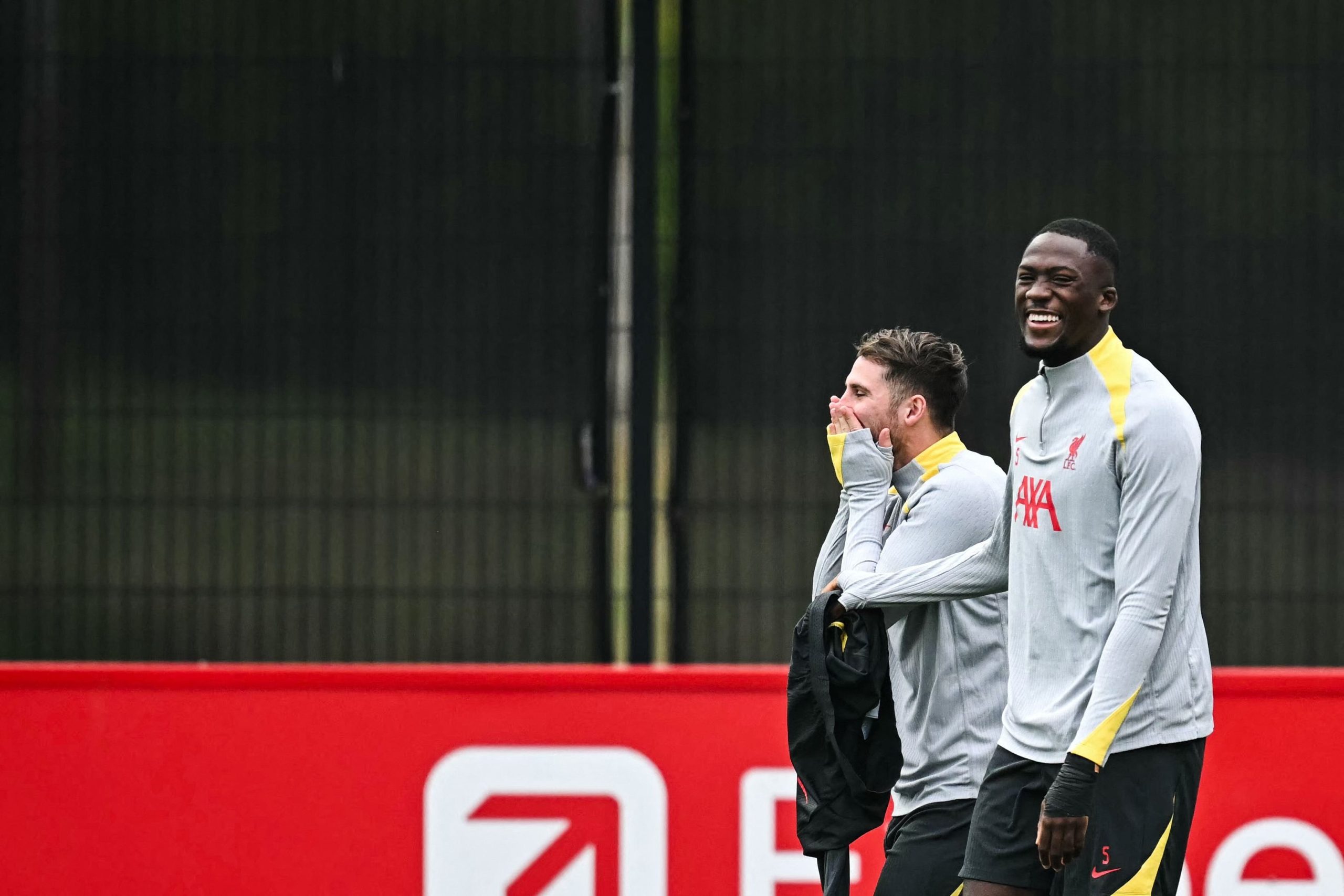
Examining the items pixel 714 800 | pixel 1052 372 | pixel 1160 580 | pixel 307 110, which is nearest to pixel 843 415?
pixel 1052 372

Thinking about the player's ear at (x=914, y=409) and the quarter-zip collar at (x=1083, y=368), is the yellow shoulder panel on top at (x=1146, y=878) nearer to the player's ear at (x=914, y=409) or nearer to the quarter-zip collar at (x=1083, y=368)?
the quarter-zip collar at (x=1083, y=368)

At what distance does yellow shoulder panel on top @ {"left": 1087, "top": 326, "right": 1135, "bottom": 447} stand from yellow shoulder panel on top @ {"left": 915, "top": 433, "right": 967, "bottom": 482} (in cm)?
51

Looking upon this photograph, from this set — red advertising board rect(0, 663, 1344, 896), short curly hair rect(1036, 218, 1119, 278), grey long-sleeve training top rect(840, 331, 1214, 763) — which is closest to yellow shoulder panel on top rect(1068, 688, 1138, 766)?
grey long-sleeve training top rect(840, 331, 1214, 763)

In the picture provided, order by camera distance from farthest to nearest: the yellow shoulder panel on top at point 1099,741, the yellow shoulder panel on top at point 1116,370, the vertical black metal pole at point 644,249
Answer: the vertical black metal pole at point 644,249 < the yellow shoulder panel on top at point 1116,370 < the yellow shoulder panel on top at point 1099,741

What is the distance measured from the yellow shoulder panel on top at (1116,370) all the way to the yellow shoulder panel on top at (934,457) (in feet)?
1.67

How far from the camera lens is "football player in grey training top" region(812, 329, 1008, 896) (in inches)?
122

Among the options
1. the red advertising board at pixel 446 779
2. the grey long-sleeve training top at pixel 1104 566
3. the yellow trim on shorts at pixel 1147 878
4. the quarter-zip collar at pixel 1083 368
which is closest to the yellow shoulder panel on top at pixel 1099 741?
the grey long-sleeve training top at pixel 1104 566

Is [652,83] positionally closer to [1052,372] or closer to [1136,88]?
[1136,88]

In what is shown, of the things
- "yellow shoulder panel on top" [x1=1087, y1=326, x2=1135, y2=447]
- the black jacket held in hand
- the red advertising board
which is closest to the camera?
"yellow shoulder panel on top" [x1=1087, y1=326, x2=1135, y2=447]

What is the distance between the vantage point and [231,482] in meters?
5.58

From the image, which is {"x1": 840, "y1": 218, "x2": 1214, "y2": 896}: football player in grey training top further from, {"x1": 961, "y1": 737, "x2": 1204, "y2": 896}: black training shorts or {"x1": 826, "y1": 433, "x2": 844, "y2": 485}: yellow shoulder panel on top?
{"x1": 826, "y1": 433, "x2": 844, "y2": 485}: yellow shoulder panel on top

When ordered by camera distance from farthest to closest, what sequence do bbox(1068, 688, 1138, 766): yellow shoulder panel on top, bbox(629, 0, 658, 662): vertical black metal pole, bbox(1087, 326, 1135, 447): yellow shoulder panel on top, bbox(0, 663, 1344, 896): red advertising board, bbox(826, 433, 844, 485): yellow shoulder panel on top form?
bbox(629, 0, 658, 662): vertical black metal pole → bbox(0, 663, 1344, 896): red advertising board → bbox(826, 433, 844, 485): yellow shoulder panel on top → bbox(1087, 326, 1135, 447): yellow shoulder panel on top → bbox(1068, 688, 1138, 766): yellow shoulder panel on top

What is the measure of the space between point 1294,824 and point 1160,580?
2403mm

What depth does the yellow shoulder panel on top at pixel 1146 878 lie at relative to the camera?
266 centimetres
